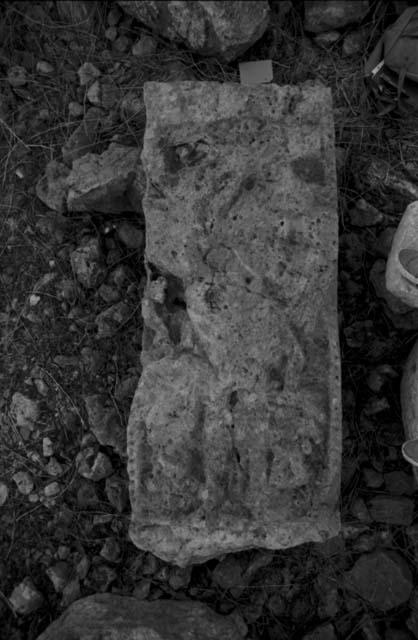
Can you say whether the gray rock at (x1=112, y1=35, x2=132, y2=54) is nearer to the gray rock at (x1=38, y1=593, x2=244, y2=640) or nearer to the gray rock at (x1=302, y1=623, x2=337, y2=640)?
the gray rock at (x1=38, y1=593, x2=244, y2=640)

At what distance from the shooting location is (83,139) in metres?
3.08

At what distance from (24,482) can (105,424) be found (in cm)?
47

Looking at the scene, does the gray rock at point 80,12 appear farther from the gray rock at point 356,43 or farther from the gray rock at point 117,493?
the gray rock at point 117,493

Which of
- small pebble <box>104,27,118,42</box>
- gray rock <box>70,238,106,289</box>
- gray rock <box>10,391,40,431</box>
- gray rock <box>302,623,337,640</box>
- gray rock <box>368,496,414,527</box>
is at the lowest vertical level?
gray rock <box>302,623,337,640</box>

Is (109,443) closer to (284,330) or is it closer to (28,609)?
(28,609)

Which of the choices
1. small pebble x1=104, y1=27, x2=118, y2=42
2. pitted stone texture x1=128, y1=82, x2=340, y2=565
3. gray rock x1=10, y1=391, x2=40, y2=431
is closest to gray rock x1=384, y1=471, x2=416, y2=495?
pitted stone texture x1=128, y1=82, x2=340, y2=565

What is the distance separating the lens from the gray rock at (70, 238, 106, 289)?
2.92 metres

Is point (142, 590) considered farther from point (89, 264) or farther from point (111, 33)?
point (111, 33)

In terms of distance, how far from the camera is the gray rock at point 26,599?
2.71m

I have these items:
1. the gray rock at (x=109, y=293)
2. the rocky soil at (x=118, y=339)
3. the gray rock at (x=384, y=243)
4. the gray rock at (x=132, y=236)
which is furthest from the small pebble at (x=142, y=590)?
the gray rock at (x=384, y=243)

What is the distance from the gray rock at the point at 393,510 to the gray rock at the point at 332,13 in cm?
224

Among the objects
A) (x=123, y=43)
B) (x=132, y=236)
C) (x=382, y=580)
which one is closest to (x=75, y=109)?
(x=123, y=43)

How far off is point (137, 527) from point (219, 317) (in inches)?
31.8

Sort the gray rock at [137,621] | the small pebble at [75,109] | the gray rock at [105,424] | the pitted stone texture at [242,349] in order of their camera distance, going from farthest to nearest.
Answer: the small pebble at [75,109]
the gray rock at [105,424]
the gray rock at [137,621]
the pitted stone texture at [242,349]
